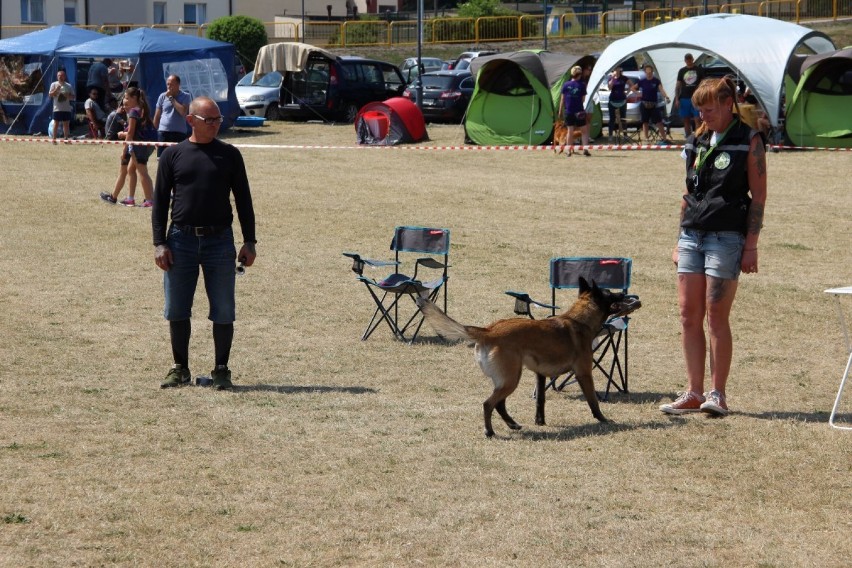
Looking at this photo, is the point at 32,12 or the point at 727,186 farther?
the point at 32,12

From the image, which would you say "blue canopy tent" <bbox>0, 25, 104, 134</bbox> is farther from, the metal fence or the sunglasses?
the metal fence

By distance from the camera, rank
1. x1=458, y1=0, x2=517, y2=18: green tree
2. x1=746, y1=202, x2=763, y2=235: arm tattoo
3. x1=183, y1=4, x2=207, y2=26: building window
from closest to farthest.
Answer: x1=746, y1=202, x2=763, y2=235: arm tattoo
x1=458, y1=0, x2=517, y2=18: green tree
x1=183, y1=4, x2=207, y2=26: building window

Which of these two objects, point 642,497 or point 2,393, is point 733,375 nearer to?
point 642,497

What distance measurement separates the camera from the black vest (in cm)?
642

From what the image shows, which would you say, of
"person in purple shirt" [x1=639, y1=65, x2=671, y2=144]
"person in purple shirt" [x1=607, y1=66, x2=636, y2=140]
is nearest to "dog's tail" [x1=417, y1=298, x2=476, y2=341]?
"person in purple shirt" [x1=639, y1=65, x2=671, y2=144]

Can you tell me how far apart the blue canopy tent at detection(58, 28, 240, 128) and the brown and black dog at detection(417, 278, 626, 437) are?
68.3 feet

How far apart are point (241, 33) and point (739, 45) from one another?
26579mm

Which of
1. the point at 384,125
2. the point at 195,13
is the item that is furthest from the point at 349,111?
the point at 195,13

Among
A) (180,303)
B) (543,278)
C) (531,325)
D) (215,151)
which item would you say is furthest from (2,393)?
(543,278)

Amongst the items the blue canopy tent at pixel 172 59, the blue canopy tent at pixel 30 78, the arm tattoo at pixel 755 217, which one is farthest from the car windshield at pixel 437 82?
the arm tattoo at pixel 755 217

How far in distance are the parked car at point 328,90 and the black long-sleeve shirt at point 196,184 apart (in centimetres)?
2275

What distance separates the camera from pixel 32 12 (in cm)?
5184

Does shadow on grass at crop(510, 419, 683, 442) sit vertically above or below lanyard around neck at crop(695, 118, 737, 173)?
below

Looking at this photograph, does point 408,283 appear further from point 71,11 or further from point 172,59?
point 71,11
